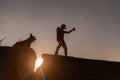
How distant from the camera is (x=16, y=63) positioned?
492 inches

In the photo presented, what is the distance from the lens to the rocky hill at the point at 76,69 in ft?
39.4

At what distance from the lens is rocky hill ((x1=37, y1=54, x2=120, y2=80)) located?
12.0 m

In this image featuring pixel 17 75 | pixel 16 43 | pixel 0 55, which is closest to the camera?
pixel 17 75

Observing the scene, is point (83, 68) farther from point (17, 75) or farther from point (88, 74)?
point (17, 75)

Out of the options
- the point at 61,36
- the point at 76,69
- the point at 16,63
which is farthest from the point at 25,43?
the point at 76,69

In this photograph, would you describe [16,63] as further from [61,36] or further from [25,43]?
[61,36]

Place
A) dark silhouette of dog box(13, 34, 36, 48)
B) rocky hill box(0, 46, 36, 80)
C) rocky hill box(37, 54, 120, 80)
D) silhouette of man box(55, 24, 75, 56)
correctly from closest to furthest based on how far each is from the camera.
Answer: rocky hill box(37, 54, 120, 80) < rocky hill box(0, 46, 36, 80) < silhouette of man box(55, 24, 75, 56) < dark silhouette of dog box(13, 34, 36, 48)

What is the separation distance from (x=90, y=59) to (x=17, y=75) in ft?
13.3


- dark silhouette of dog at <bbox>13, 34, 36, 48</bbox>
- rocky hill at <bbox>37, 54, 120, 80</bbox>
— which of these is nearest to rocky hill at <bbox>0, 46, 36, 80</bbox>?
rocky hill at <bbox>37, 54, 120, 80</bbox>

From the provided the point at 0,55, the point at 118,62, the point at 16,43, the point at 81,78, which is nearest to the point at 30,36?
the point at 16,43

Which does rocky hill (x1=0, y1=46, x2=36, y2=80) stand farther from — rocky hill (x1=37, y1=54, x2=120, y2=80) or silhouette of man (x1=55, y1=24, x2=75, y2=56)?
silhouette of man (x1=55, y1=24, x2=75, y2=56)

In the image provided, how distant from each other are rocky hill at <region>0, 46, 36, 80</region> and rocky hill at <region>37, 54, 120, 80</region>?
85 cm

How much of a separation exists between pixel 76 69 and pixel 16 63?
3.33 meters

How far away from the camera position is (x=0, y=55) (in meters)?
12.9
